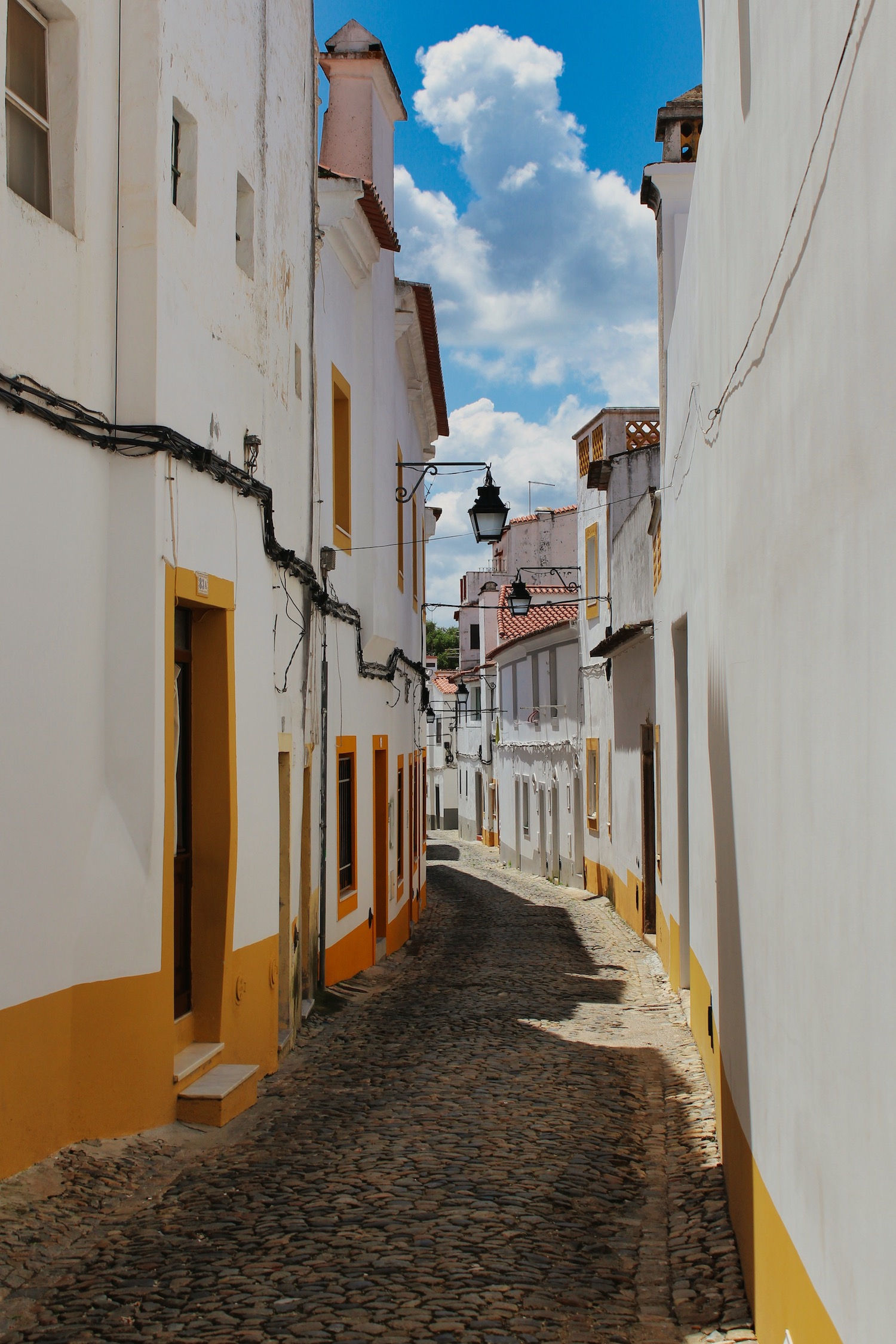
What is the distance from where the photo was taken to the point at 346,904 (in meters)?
12.0

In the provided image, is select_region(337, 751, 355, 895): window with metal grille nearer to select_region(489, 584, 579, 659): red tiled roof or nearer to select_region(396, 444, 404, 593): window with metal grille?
select_region(396, 444, 404, 593): window with metal grille

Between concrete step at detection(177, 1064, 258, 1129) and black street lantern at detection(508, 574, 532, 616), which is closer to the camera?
concrete step at detection(177, 1064, 258, 1129)

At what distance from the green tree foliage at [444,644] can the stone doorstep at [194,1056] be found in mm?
62689

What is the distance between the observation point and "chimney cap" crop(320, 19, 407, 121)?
13.5 metres

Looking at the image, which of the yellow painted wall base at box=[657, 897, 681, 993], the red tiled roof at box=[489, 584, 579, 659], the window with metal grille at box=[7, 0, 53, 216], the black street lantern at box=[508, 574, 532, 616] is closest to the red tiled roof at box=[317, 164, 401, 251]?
the window with metal grille at box=[7, 0, 53, 216]

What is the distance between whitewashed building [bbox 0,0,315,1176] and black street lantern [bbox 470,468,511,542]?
4209mm

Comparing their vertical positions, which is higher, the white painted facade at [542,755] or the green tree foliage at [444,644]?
the green tree foliage at [444,644]

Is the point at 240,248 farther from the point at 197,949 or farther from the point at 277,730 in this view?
the point at 197,949

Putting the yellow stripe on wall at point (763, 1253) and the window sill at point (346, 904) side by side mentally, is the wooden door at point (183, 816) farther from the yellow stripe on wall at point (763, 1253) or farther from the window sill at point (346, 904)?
the window sill at point (346, 904)

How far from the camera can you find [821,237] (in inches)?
120

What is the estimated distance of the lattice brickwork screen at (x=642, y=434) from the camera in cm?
1991

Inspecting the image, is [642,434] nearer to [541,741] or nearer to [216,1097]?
[541,741]

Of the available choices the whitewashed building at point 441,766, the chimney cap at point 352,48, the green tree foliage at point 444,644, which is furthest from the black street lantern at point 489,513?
the green tree foliage at point 444,644

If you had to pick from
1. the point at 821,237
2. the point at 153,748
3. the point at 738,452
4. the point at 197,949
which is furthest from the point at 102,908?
the point at 821,237
